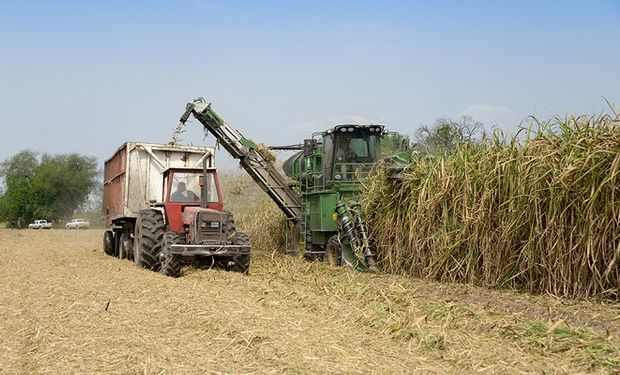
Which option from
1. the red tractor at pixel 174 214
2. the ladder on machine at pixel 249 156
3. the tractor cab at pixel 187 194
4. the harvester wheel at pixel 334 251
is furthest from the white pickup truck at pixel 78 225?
the harvester wheel at pixel 334 251

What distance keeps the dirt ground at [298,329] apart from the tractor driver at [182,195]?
2765mm

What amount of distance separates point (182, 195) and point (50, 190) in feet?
179

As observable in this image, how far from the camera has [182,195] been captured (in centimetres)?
1163

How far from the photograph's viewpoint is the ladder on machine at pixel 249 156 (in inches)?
555

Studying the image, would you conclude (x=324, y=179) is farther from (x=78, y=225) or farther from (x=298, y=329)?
(x=78, y=225)

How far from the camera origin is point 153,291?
8.23 metres

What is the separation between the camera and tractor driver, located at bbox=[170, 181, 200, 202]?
11570mm

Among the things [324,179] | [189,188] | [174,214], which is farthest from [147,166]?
[324,179]

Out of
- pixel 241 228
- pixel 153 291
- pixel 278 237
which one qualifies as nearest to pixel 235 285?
pixel 153 291

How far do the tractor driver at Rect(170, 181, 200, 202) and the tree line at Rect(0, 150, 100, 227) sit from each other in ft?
162

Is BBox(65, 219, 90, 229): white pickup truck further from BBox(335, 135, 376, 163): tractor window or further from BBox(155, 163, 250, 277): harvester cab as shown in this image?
BBox(335, 135, 376, 163): tractor window

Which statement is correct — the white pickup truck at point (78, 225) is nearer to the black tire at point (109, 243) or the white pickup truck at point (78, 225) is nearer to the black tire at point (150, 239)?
the black tire at point (109, 243)

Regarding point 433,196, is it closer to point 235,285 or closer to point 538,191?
point 538,191

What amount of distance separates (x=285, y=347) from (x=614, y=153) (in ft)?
14.0
